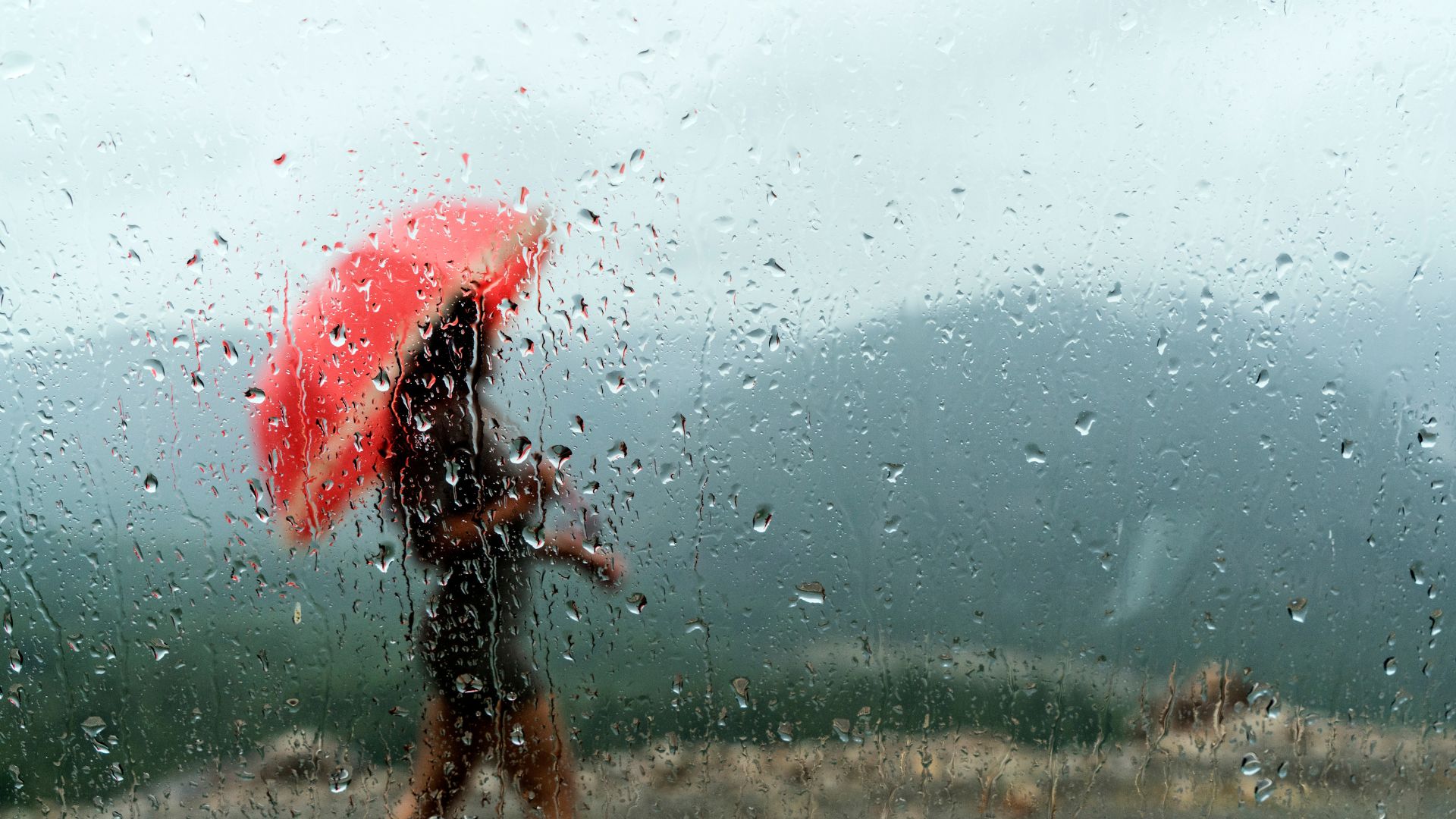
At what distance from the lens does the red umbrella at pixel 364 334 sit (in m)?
0.96

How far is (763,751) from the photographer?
100cm

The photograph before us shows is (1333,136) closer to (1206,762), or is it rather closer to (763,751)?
(1206,762)

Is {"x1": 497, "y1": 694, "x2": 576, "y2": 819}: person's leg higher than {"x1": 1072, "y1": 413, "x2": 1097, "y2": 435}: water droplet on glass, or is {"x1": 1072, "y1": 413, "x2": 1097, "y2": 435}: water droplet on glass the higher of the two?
{"x1": 1072, "y1": 413, "x2": 1097, "y2": 435}: water droplet on glass

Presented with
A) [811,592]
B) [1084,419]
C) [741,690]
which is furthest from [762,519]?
[1084,419]

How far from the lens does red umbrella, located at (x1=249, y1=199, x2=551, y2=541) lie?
958 mm

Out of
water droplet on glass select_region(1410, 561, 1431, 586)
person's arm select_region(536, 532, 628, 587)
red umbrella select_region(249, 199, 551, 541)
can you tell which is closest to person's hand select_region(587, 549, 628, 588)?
person's arm select_region(536, 532, 628, 587)

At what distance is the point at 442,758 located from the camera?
0.99 m

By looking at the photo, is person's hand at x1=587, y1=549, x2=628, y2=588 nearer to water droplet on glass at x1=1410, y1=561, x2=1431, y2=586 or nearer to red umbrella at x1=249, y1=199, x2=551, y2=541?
red umbrella at x1=249, y1=199, x2=551, y2=541

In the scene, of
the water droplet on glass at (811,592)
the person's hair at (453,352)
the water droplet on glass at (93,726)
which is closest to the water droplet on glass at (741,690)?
the water droplet on glass at (811,592)

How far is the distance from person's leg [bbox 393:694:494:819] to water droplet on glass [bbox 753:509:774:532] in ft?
1.37

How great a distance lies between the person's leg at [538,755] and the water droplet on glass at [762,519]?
34cm

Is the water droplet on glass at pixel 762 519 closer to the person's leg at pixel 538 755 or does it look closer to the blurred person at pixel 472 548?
the blurred person at pixel 472 548

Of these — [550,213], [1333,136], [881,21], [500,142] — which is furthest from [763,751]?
[1333,136]

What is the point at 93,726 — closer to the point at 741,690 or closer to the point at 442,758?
the point at 442,758
